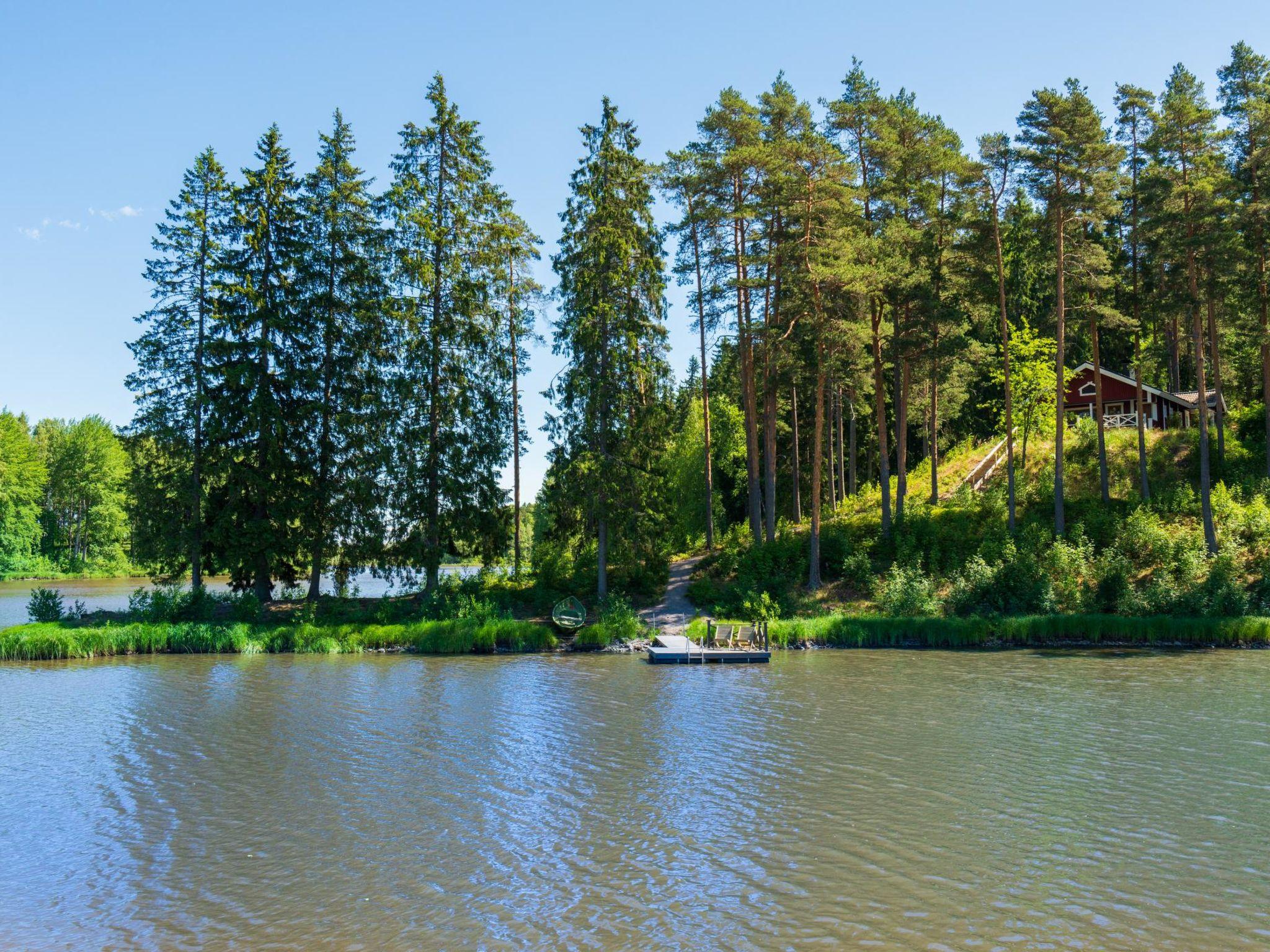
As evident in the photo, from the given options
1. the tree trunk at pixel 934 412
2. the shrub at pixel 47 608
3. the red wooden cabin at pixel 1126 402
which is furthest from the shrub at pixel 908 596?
the shrub at pixel 47 608

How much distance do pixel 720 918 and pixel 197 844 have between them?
6.90 meters

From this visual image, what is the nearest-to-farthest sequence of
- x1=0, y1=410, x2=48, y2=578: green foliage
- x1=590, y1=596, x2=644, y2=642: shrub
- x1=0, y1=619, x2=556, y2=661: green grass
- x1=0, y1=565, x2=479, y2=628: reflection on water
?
1. x1=0, y1=619, x2=556, y2=661: green grass
2. x1=590, y1=596, x2=644, y2=642: shrub
3. x1=0, y1=565, x2=479, y2=628: reflection on water
4. x1=0, y1=410, x2=48, y2=578: green foliage

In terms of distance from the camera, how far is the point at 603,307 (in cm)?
3194

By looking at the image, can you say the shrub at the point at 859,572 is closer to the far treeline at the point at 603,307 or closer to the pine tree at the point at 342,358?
the far treeline at the point at 603,307

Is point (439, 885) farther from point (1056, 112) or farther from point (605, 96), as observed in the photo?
point (1056, 112)

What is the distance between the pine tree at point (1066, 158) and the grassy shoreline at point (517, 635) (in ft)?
22.2

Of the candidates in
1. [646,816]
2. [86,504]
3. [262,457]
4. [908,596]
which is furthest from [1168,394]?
[86,504]

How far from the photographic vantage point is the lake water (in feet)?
30.2

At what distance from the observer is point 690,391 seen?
53.0 metres

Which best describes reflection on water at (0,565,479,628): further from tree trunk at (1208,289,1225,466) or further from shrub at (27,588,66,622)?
tree trunk at (1208,289,1225,466)

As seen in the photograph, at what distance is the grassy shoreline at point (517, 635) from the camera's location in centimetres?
2773

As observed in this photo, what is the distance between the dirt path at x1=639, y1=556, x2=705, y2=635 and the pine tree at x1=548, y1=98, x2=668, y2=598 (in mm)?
2104

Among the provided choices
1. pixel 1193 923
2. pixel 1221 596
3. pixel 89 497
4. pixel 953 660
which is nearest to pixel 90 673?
pixel 953 660

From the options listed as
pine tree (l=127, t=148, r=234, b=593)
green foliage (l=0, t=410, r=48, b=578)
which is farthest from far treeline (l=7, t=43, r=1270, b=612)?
green foliage (l=0, t=410, r=48, b=578)
